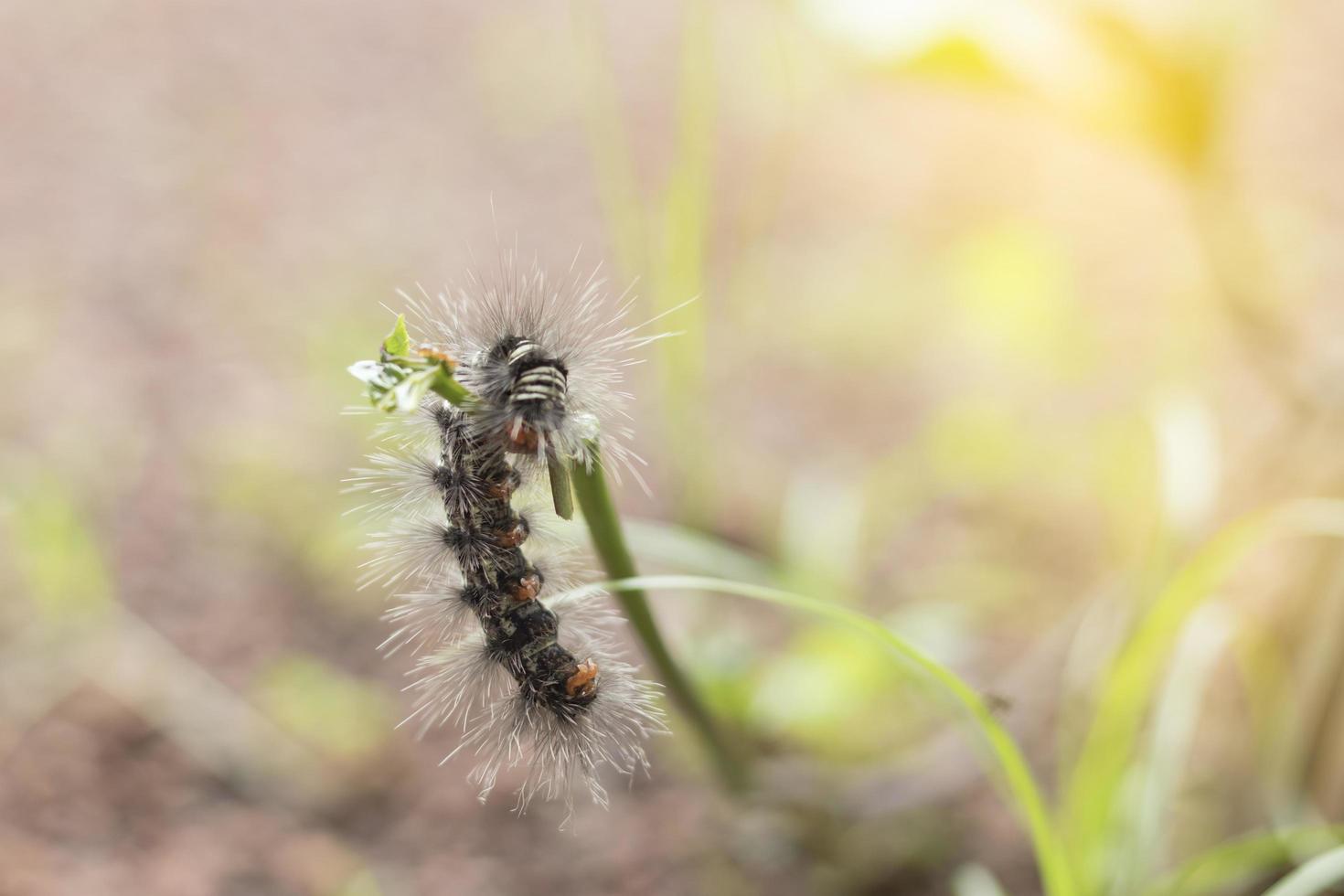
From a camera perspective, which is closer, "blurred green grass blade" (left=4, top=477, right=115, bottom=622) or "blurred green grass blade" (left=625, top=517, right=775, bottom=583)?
"blurred green grass blade" (left=625, top=517, right=775, bottom=583)

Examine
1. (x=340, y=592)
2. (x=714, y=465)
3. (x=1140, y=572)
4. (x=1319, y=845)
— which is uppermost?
(x=714, y=465)

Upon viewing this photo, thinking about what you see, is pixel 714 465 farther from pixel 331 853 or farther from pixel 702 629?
pixel 331 853

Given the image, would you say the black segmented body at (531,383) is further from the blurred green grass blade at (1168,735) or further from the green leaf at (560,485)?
the blurred green grass blade at (1168,735)

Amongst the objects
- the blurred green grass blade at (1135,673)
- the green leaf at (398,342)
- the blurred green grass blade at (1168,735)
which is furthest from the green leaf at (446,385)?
the blurred green grass blade at (1168,735)

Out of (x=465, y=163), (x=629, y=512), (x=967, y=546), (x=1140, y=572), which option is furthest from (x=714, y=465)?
(x=465, y=163)

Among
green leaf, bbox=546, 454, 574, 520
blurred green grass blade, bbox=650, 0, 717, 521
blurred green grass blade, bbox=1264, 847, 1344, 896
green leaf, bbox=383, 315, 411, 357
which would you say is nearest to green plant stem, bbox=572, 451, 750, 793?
green leaf, bbox=546, 454, 574, 520

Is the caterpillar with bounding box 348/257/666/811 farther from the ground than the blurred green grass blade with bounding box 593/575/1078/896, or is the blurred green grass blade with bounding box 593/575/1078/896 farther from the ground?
the caterpillar with bounding box 348/257/666/811

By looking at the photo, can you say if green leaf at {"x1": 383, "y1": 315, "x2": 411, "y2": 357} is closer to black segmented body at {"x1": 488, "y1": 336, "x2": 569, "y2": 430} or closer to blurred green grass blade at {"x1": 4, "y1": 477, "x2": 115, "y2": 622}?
black segmented body at {"x1": 488, "y1": 336, "x2": 569, "y2": 430}

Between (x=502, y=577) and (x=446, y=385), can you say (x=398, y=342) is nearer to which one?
(x=446, y=385)
